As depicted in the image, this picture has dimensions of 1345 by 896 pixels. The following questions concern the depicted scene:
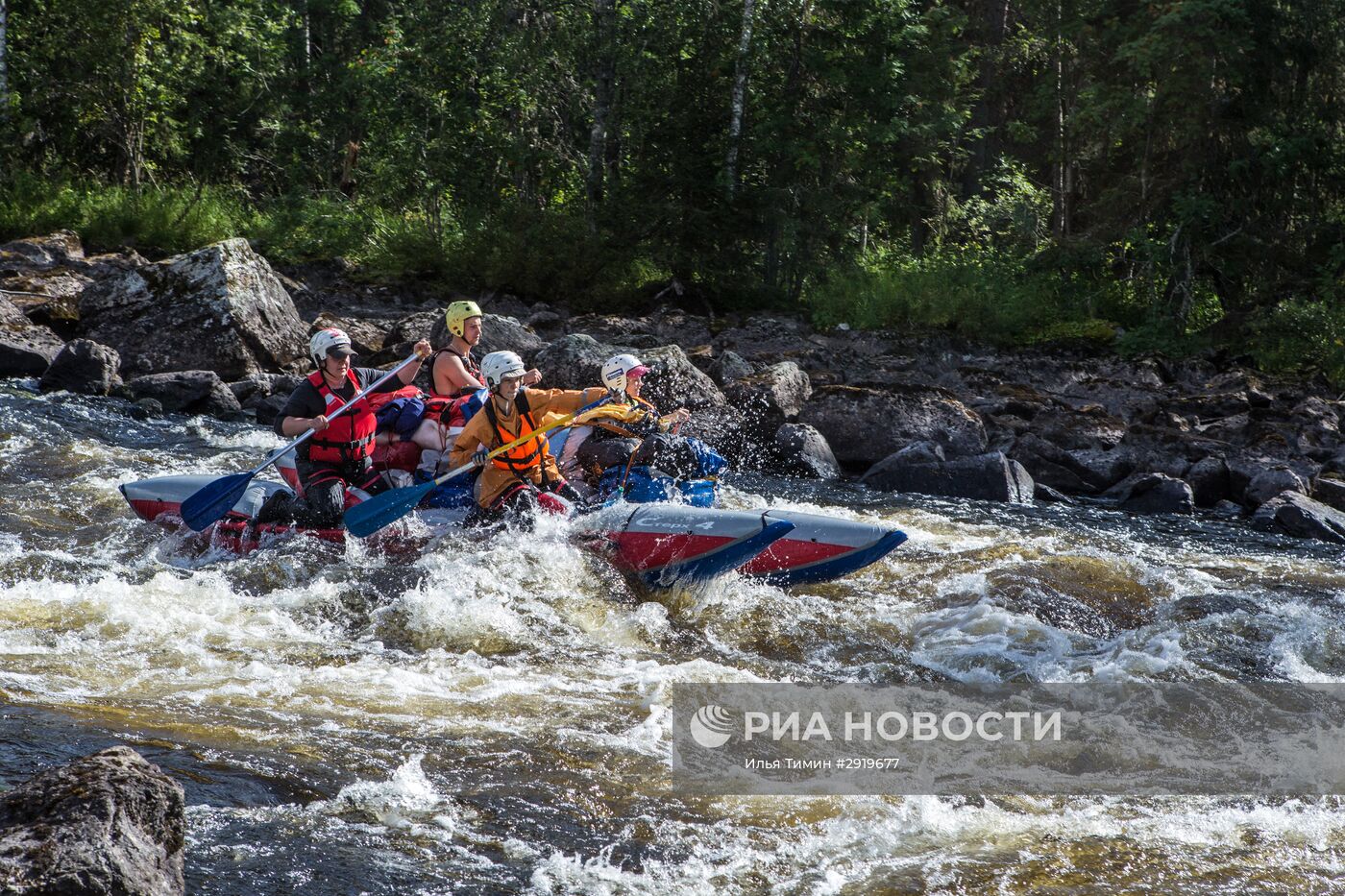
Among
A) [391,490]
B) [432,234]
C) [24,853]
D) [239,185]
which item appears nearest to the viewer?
[24,853]

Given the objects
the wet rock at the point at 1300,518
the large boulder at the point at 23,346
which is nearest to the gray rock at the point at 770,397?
the wet rock at the point at 1300,518

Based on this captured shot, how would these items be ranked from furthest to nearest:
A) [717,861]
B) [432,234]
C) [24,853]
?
1. [432,234]
2. [717,861]
3. [24,853]

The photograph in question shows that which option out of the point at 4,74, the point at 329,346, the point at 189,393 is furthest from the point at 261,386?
the point at 4,74

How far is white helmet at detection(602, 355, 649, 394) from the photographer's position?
729cm

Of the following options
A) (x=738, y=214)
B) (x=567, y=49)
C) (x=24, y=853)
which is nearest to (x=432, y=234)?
(x=567, y=49)

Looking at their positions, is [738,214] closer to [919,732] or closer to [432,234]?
[432,234]

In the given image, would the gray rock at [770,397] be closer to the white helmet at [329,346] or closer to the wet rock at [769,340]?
the wet rock at [769,340]

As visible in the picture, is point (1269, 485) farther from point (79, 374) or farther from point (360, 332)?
point (79, 374)

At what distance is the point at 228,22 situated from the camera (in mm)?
19641

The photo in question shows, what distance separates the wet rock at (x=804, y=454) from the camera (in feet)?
35.4

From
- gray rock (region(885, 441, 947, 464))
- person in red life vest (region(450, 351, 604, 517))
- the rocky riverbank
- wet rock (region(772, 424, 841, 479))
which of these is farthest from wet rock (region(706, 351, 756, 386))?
person in red life vest (region(450, 351, 604, 517))

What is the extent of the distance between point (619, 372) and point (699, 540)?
1.46m

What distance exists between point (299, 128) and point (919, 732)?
1936 cm

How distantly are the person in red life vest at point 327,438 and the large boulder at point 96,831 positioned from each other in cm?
400
